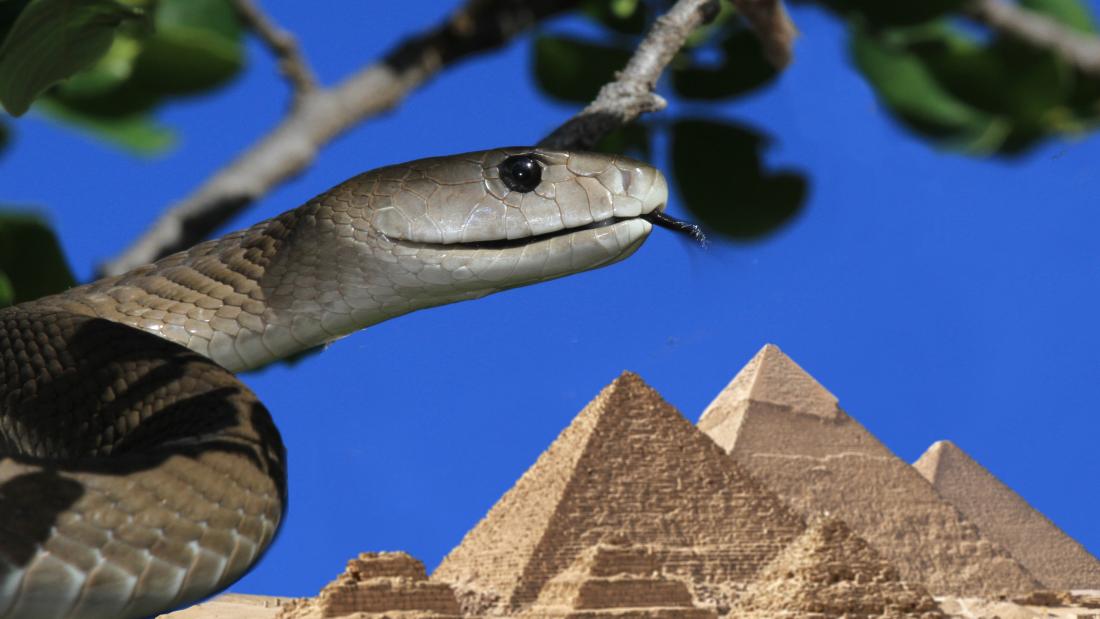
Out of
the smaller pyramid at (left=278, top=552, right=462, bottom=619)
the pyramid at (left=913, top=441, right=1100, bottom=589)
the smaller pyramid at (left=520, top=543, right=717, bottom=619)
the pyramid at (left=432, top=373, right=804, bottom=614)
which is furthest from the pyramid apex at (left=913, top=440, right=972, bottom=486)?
the smaller pyramid at (left=278, top=552, right=462, bottom=619)

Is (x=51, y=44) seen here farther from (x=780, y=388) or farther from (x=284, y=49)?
(x=780, y=388)

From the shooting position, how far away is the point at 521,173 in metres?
3.39

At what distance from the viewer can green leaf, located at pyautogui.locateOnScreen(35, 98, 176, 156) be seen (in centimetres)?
270

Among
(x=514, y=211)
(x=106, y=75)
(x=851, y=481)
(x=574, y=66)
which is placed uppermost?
(x=851, y=481)

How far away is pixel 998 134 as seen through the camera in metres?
2.81

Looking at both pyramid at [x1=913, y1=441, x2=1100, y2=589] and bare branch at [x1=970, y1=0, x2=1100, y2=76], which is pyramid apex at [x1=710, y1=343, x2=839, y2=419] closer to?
pyramid at [x1=913, y1=441, x2=1100, y2=589]

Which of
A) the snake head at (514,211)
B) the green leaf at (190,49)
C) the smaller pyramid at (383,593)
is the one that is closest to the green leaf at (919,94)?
the snake head at (514,211)

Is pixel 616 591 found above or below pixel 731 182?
above

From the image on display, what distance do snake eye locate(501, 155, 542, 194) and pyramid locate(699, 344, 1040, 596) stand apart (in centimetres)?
8052

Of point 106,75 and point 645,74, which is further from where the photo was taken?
point 645,74

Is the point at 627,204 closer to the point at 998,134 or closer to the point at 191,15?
the point at 998,134

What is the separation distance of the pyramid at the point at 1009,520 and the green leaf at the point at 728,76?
89.0m

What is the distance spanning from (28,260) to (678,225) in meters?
1.62

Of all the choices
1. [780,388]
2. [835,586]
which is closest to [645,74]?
[835,586]
